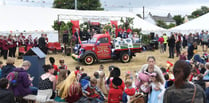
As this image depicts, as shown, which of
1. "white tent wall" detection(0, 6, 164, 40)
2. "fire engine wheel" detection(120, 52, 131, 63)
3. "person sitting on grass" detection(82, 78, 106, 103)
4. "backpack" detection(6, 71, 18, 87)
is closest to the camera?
"person sitting on grass" detection(82, 78, 106, 103)

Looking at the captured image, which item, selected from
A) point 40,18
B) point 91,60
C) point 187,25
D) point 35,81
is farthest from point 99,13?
point 35,81

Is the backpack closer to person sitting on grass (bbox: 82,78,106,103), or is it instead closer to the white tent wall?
person sitting on grass (bbox: 82,78,106,103)

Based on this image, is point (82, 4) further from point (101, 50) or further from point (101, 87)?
point (101, 87)

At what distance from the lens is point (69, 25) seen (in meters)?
18.6

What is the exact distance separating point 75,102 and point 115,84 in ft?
2.98

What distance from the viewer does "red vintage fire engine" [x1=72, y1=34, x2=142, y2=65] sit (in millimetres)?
12836

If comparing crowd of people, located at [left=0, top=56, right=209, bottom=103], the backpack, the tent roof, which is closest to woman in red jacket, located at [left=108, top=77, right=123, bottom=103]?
crowd of people, located at [left=0, top=56, right=209, bottom=103]

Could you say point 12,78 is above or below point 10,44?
below

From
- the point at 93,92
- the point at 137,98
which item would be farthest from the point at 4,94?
the point at 137,98

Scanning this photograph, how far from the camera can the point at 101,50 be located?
13.0 metres

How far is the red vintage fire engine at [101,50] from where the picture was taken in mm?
12836

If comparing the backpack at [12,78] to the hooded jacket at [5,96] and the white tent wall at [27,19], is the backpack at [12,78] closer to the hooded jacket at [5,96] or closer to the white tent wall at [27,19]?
the hooded jacket at [5,96]

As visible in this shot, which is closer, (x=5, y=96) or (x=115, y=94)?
(x=5, y=96)

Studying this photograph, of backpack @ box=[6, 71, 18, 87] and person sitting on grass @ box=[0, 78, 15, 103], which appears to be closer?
person sitting on grass @ box=[0, 78, 15, 103]
